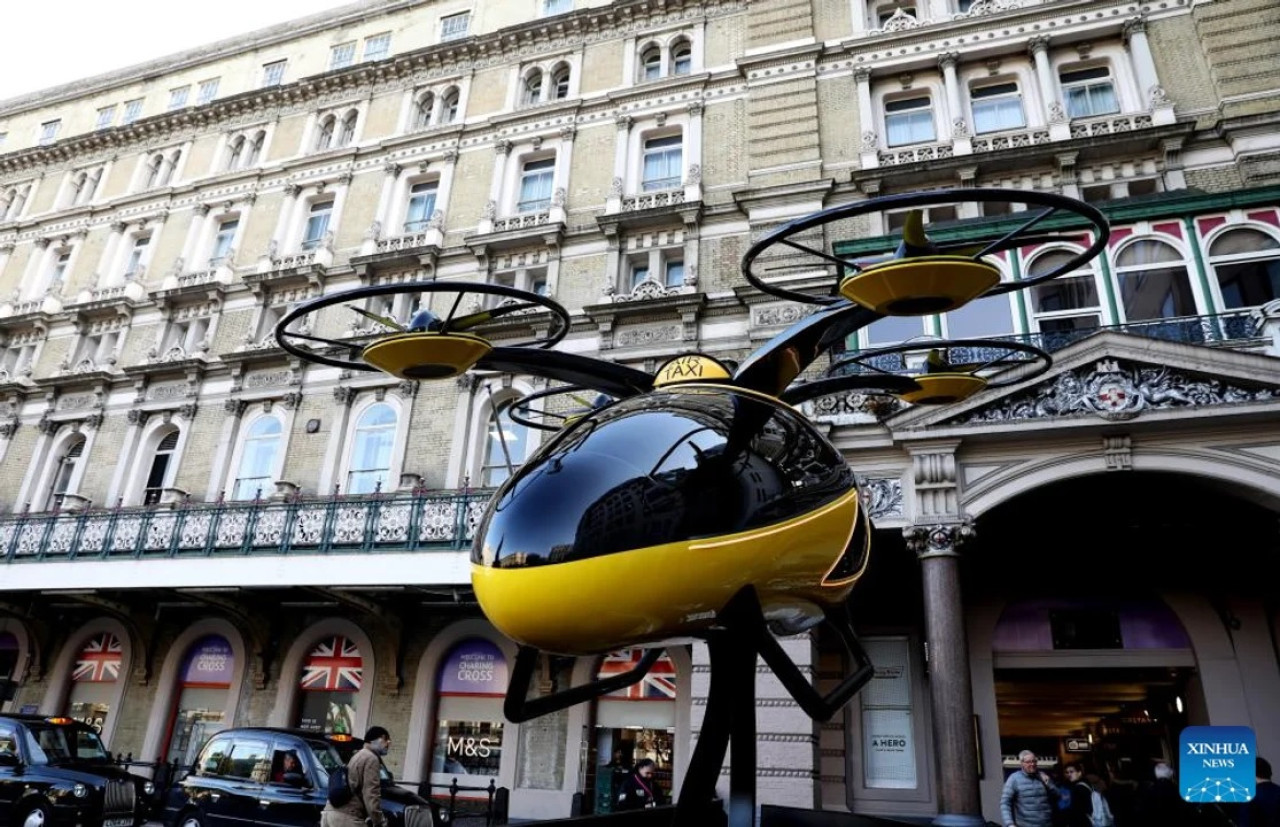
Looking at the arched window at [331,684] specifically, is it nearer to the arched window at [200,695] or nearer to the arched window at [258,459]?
the arched window at [200,695]

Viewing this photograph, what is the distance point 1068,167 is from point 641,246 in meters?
8.99

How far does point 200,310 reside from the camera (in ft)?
72.1

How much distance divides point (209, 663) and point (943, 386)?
18535 millimetres

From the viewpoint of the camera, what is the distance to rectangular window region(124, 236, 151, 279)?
24125 millimetres

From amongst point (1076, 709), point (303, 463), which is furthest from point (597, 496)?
point (1076, 709)

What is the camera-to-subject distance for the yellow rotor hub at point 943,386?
16.9 feet

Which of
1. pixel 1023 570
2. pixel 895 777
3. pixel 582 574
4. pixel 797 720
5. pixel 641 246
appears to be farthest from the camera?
pixel 641 246

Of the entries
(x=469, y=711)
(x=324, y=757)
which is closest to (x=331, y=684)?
(x=469, y=711)

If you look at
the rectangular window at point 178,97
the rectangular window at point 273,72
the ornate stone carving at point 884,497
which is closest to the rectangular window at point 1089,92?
the ornate stone carving at point 884,497

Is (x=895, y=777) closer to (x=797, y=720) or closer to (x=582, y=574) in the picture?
(x=797, y=720)

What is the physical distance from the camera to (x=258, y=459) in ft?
63.6

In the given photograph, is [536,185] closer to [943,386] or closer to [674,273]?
[674,273]

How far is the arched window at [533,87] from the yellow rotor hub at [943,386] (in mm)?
19402

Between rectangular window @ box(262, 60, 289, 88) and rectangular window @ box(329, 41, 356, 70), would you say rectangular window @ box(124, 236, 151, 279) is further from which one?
rectangular window @ box(329, 41, 356, 70)
